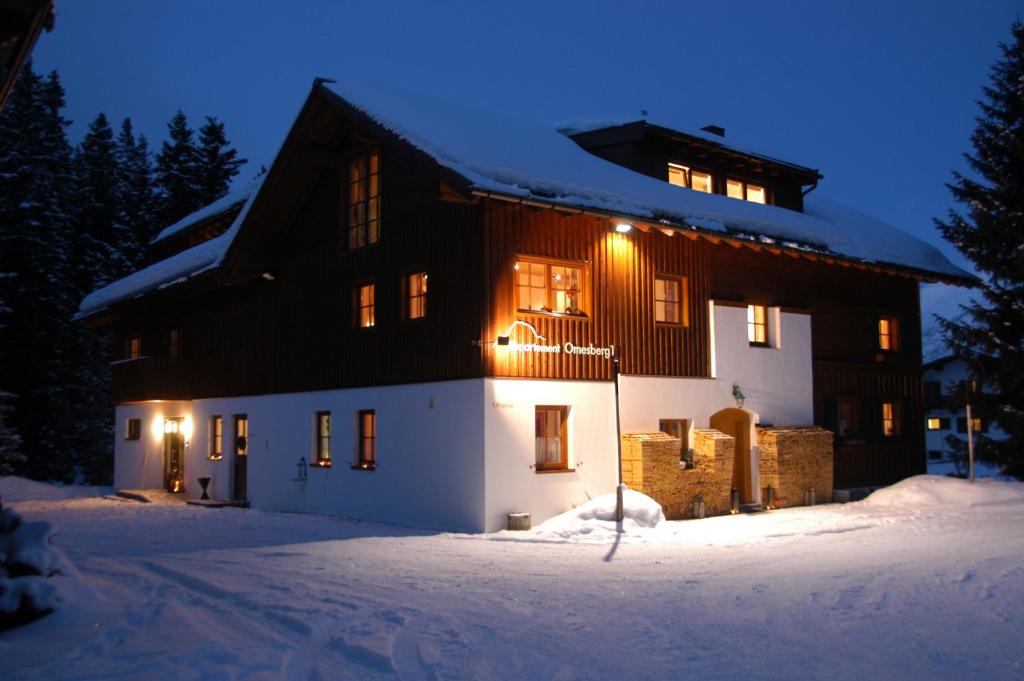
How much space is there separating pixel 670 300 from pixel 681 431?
2.69 metres

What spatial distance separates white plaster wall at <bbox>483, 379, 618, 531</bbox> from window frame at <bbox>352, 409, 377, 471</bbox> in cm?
379

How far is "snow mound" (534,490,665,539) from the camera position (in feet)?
53.2

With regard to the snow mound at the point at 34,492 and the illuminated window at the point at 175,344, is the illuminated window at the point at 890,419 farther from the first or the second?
the snow mound at the point at 34,492

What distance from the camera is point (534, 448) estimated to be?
17172mm

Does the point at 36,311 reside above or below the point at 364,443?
above

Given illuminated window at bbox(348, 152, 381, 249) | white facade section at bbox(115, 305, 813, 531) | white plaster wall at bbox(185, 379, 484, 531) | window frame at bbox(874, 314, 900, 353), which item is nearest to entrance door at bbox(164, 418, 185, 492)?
white plaster wall at bbox(185, 379, 484, 531)

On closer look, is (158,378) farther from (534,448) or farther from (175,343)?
(534,448)

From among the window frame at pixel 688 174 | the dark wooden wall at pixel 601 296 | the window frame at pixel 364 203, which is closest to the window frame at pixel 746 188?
the window frame at pixel 688 174

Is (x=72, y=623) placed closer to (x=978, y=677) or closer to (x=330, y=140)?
(x=978, y=677)

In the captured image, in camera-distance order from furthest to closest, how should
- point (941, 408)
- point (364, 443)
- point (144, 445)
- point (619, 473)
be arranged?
point (941, 408) < point (144, 445) < point (364, 443) < point (619, 473)

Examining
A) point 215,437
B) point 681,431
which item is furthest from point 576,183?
point 215,437

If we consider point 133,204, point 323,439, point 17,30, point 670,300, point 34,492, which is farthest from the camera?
point 133,204

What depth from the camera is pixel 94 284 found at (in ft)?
138

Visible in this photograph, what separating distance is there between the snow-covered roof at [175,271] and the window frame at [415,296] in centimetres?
518
